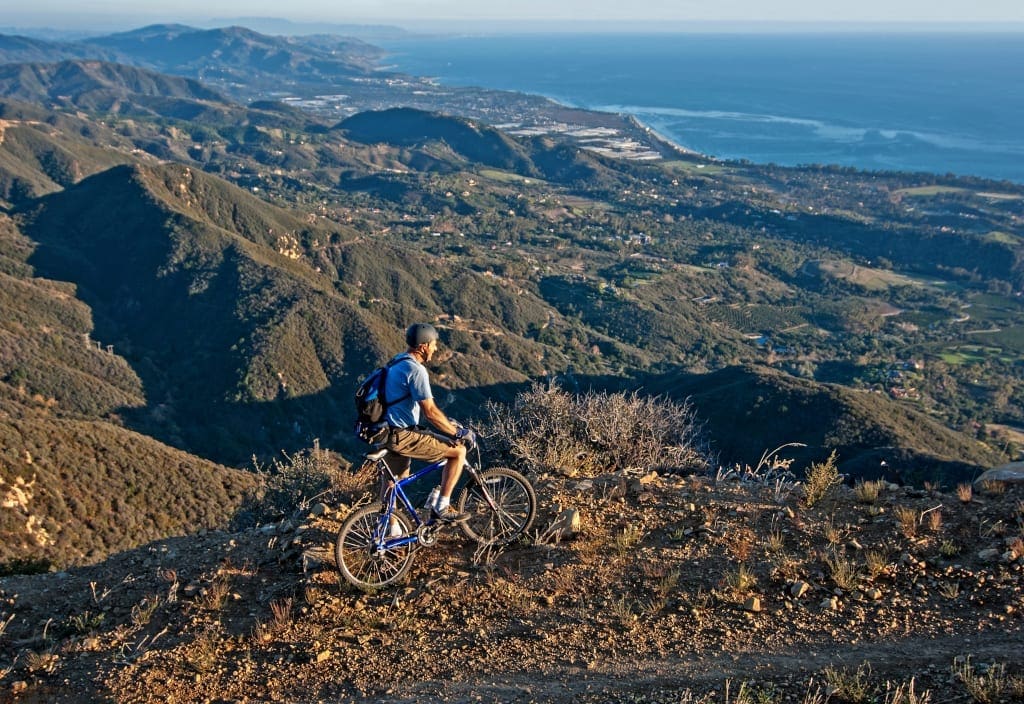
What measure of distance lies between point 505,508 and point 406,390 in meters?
1.84

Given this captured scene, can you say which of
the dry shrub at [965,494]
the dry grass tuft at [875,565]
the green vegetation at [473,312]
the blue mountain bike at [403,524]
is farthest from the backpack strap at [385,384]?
the dry shrub at [965,494]

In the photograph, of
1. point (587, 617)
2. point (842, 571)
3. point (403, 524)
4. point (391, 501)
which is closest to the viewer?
point (587, 617)

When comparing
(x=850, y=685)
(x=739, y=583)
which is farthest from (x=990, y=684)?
(x=739, y=583)

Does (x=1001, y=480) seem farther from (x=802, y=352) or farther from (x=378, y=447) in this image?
(x=802, y=352)

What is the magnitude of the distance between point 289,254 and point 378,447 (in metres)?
90.1

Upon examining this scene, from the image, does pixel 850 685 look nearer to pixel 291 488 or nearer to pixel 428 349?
pixel 428 349

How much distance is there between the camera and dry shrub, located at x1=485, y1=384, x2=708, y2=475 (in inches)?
461

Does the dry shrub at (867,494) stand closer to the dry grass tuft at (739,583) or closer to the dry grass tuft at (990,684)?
the dry grass tuft at (739,583)

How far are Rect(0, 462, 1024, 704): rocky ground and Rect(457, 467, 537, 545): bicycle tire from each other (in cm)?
19

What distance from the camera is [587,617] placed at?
22.3 ft

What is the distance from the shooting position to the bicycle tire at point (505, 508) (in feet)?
25.5

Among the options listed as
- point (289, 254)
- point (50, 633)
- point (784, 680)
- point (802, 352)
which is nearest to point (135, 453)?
point (50, 633)

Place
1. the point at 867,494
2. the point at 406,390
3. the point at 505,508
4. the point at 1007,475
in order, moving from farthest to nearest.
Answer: the point at 1007,475, the point at 867,494, the point at 505,508, the point at 406,390

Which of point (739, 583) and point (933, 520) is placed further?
point (933, 520)
